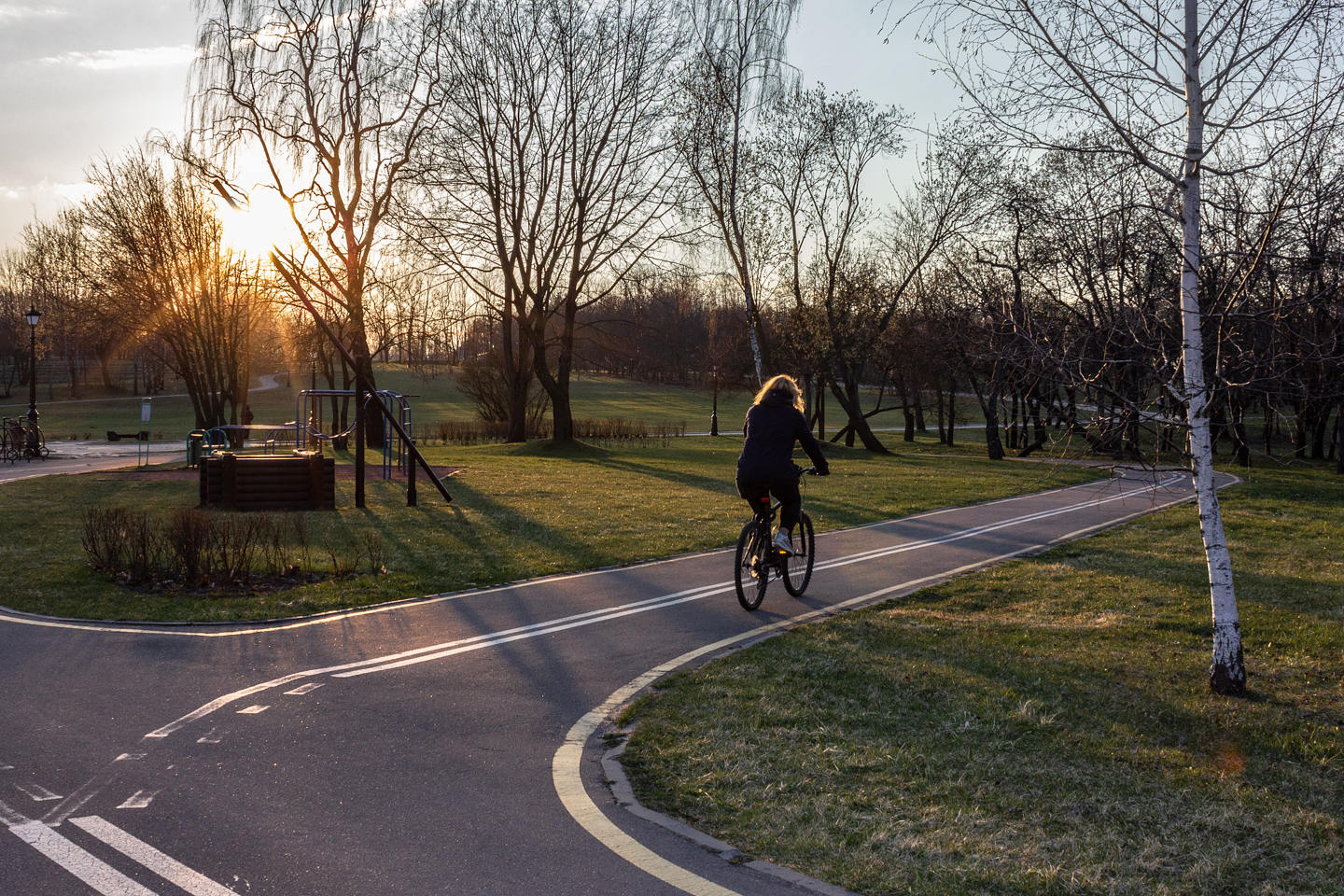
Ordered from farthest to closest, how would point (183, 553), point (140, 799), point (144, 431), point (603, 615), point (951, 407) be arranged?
point (951, 407), point (144, 431), point (183, 553), point (603, 615), point (140, 799)

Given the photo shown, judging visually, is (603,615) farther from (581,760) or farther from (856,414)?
(856,414)

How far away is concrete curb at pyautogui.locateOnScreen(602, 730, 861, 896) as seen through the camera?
3844mm

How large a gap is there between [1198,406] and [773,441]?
355 cm

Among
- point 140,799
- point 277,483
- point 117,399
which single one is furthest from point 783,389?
point 117,399

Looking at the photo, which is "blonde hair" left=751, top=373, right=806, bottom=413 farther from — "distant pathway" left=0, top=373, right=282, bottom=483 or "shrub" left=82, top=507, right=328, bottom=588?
"distant pathway" left=0, top=373, right=282, bottom=483

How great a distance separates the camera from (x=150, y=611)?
8797 mm

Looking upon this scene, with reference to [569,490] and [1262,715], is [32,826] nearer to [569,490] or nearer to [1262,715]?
[1262,715]

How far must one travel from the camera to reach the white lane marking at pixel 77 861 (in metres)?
3.75

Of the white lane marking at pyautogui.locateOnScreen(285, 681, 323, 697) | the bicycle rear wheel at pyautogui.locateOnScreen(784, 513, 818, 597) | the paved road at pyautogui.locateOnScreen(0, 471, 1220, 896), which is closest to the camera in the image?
the paved road at pyautogui.locateOnScreen(0, 471, 1220, 896)

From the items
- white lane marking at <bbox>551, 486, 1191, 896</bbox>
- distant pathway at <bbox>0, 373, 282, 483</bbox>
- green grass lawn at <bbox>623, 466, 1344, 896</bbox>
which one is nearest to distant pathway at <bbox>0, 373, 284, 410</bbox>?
distant pathway at <bbox>0, 373, 282, 483</bbox>

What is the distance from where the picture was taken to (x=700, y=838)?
4.29m

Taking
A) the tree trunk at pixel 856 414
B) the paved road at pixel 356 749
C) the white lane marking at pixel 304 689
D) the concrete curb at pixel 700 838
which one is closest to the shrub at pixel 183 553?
the paved road at pixel 356 749

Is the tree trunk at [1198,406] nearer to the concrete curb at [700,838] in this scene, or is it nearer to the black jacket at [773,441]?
the black jacket at [773,441]

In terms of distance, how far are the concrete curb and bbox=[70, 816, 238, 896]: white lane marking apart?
1.73 m
